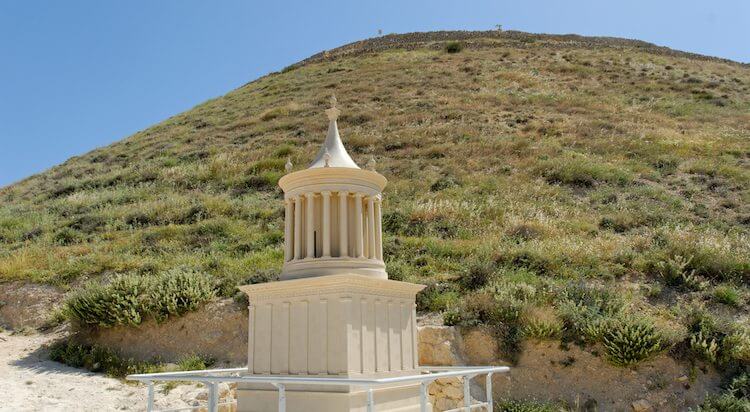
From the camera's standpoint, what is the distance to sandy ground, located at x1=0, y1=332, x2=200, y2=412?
10.9 metres

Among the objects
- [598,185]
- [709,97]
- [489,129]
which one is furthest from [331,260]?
[709,97]

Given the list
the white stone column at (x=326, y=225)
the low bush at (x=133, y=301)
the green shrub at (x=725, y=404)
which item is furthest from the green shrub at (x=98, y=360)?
the green shrub at (x=725, y=404)

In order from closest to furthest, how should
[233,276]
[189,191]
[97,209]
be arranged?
[233,276] < [97,209] < [189,191]

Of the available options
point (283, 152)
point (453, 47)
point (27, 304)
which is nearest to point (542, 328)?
point (27, 304)

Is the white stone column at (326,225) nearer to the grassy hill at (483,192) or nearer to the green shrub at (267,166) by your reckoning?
the grassy hill at (483,192)

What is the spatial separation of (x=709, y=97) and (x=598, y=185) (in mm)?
22464

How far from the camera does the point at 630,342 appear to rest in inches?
448

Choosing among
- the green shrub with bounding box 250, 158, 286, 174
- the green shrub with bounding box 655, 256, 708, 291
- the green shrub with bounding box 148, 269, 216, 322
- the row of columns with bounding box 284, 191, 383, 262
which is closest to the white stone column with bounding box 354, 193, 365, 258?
the row of columns with bounding box 284, 191, 383, 262

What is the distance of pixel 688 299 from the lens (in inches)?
553

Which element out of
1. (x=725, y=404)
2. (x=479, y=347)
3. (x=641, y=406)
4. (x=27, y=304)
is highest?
(x=27, y=304)

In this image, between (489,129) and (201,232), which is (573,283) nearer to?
(201,232)

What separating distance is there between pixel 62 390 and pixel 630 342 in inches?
440

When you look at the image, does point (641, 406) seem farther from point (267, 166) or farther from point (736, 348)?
point (267, 166)

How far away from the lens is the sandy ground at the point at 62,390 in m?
10.9
